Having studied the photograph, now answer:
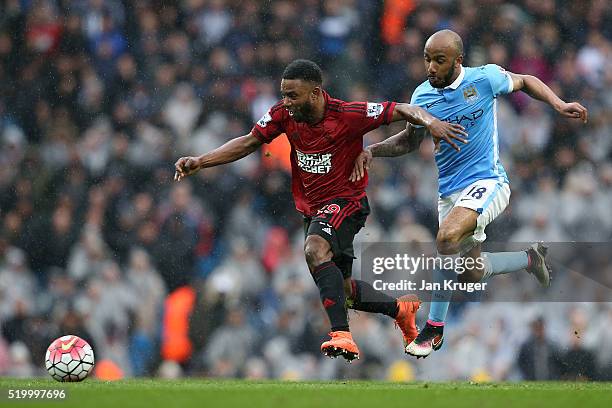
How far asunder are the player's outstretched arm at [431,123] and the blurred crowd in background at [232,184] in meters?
4.04

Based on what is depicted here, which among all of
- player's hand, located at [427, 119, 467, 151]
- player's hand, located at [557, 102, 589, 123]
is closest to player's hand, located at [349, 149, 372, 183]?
player's hand, located at [427, 119, 467, 151]

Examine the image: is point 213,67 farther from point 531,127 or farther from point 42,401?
point 42,401

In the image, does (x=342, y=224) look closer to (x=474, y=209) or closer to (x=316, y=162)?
(x=316, y=162)

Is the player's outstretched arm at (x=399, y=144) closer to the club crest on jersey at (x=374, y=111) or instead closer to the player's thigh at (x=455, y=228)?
the club crest on jersey at (x=374, y=111)

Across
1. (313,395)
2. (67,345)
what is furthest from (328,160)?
(67,345)

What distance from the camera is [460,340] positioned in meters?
12.0

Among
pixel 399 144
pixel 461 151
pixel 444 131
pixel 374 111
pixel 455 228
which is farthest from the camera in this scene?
pixel 399 144

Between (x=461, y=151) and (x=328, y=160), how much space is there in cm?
111

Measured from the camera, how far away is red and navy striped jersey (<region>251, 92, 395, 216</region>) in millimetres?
8383

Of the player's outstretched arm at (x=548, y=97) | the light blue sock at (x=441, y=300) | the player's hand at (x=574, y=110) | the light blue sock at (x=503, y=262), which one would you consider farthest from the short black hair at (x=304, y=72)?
the light blue sock at (x=503, y=262)

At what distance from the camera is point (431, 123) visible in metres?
8.16

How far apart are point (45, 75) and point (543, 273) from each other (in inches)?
285

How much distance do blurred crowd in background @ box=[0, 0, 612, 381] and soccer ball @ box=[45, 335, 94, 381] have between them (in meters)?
4.00

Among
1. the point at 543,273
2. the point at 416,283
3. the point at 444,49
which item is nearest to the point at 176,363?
the point at 416,283
